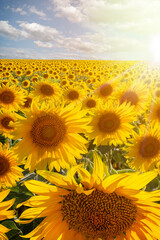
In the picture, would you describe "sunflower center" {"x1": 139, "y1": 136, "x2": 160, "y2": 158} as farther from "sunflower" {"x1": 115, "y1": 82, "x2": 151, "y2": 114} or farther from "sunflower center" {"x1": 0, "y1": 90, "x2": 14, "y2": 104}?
"sunflower center" {"x1": 0, "y1": 90, "x2": 14, "y2": 104}

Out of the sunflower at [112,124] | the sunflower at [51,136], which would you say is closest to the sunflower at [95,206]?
the sunflower at [51,136]

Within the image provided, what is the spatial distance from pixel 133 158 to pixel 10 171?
2107mm

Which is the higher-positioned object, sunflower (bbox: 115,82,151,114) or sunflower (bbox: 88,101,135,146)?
sunflower (bbox: 115,82,151,114)

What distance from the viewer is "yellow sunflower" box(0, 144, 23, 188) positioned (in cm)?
334

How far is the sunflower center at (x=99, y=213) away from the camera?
132cm

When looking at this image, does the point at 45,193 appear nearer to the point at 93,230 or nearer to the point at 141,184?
the point at 93,230

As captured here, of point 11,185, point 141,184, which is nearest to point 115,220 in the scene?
point 141,184

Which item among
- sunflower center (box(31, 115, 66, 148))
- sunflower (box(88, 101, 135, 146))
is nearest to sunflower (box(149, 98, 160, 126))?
sunflower (box(88, 101, 135, 146))

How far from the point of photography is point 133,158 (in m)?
3.62

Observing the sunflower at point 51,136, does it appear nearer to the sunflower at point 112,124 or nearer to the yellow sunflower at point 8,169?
the yellow sunflower at point 8,169

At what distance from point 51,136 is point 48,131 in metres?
0.08

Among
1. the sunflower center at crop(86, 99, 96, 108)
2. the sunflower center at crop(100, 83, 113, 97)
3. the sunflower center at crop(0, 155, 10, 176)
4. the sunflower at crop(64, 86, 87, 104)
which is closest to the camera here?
the sunflower center at crop(0, 155, 10, 176)

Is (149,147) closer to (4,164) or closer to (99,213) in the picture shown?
(99,213)

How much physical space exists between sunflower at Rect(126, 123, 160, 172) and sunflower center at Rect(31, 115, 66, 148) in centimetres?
144
